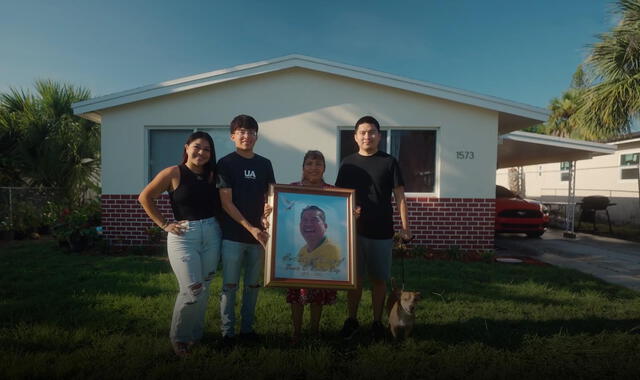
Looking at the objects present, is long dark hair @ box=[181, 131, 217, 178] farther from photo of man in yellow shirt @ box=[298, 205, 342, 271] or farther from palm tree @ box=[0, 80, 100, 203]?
palm tree @ box=[0, 80, 100, 203]

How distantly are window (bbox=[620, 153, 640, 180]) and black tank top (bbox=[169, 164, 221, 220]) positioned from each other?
16184 millimetres

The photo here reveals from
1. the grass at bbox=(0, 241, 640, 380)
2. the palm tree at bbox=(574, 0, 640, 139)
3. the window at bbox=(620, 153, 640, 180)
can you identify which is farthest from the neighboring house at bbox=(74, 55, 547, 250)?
the window at bbox=(620, 153, 640, 180)

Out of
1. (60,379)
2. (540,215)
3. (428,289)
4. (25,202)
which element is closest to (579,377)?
(428,289)

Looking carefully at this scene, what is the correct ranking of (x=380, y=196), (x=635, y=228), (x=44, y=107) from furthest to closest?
(x=635, y=228), (x=44, y=107), (x=380, y=196)

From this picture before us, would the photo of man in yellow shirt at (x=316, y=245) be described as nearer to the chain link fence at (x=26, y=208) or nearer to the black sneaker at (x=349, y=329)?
the black sneaker at (x=349, y=329)

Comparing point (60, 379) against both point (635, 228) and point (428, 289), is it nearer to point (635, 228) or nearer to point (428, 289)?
point (428, 289)

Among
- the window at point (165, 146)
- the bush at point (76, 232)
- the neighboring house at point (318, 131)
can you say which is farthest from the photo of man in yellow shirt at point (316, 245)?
the bush at point (76, 232)

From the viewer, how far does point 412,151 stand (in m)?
6.65

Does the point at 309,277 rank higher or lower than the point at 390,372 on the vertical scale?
higher

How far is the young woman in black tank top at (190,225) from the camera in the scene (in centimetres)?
237

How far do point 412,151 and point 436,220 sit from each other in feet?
4.72

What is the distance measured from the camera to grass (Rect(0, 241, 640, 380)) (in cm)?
242

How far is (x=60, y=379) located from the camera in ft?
7.45

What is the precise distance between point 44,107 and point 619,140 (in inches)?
781
